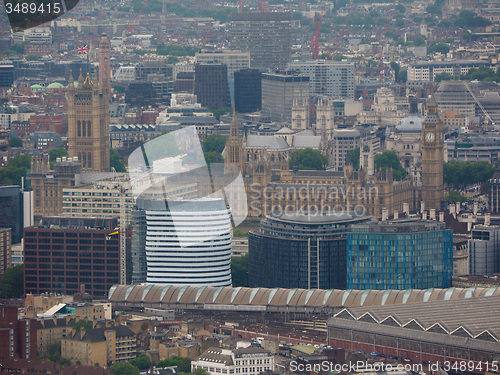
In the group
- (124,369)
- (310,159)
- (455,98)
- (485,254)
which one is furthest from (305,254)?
(455,98)

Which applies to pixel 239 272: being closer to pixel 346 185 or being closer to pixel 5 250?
pixel 5 250

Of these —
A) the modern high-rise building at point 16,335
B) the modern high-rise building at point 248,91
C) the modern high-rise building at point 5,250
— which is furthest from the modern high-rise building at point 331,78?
the modern high-rise building at point 16,335

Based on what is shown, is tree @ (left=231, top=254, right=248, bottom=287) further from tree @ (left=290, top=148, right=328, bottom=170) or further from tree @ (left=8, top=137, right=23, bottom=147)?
tree @ (left=8, top=137, right=23, bottom=147)

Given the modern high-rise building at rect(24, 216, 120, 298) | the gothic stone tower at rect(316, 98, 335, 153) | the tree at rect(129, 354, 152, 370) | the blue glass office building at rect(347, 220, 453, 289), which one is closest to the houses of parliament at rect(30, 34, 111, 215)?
the gothic stone tower at rect(316, 98, 335, 153)

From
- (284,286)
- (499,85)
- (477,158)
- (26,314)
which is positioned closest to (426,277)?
(284,286)

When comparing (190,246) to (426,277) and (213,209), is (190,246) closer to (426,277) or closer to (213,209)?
(213,209)

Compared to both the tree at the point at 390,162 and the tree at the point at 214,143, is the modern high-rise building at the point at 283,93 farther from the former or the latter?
the tree at the point at 390,162
